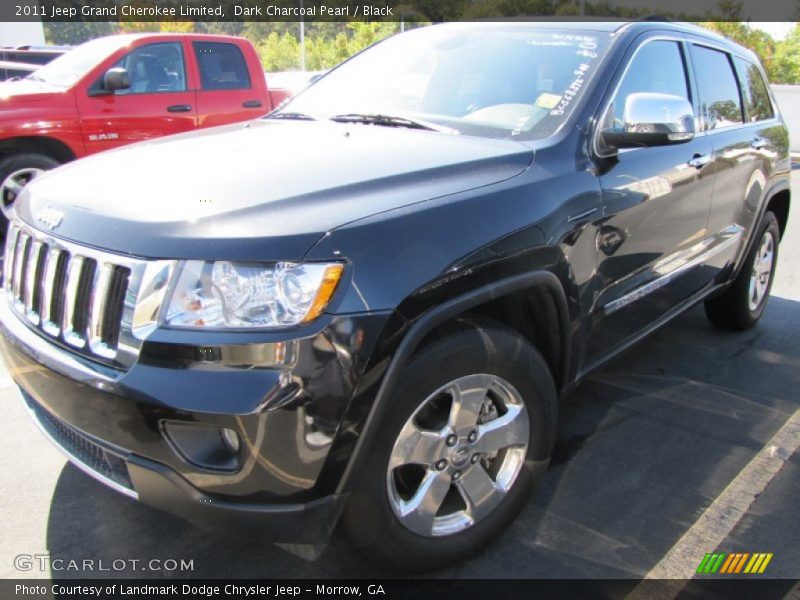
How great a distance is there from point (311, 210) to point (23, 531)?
1.66 metres

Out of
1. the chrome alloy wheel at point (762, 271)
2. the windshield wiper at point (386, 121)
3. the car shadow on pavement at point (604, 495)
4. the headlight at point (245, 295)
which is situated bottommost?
the car shadow on pavement at point (604, 495)

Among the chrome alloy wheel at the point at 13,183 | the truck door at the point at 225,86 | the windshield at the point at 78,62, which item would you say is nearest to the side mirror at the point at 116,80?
the windshield at the point at 78,62

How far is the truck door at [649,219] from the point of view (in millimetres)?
2842

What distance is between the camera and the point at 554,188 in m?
2.50

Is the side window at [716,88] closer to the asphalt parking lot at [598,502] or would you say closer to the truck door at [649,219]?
the truck door at [649,219]

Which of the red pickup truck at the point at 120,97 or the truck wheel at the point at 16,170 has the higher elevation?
the red pickup truck at the point at 120,97

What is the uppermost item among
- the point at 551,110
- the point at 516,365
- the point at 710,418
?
the point at 551,110

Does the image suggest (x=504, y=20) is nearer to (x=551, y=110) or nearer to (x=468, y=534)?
(x=551, y=110)

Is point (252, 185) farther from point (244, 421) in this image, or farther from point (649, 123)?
point (649, 123)

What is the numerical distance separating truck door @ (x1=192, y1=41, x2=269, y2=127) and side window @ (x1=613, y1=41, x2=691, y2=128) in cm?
521

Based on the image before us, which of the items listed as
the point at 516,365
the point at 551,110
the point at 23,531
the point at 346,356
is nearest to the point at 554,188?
the point at 551,110

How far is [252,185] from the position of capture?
2.17m

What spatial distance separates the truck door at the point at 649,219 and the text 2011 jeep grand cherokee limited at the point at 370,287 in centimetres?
2

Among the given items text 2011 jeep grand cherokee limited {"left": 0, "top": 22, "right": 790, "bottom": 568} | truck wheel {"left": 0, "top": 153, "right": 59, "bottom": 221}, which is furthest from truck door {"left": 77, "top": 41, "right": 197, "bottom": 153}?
text 2011 jeep grand cherokee limited {"left": 0, "top": 22, "right": 790, "bottom": 568}
